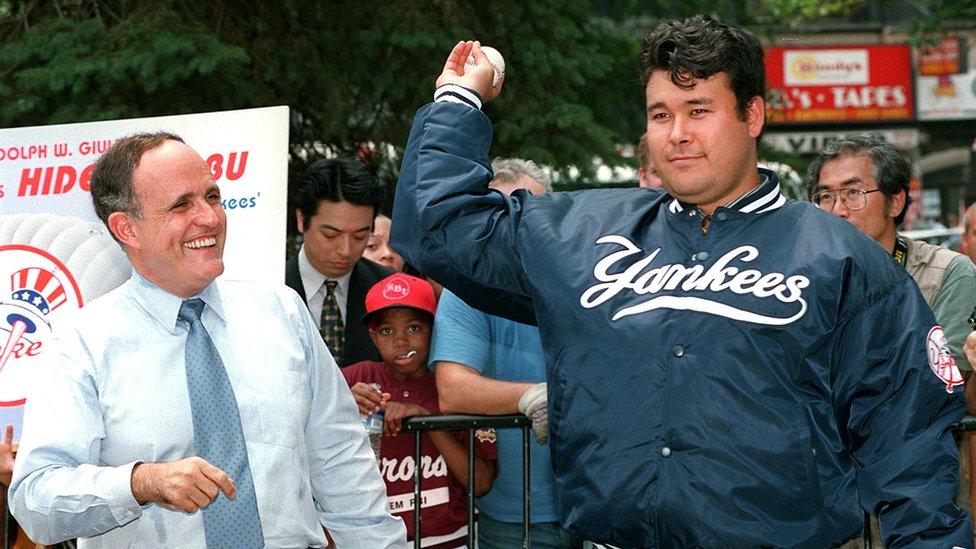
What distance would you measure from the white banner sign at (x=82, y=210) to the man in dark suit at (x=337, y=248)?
0.92 meters

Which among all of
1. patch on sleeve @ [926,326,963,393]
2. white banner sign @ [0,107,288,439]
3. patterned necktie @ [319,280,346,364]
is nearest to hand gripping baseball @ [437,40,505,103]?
patch on sleeve @ [926,326,963,393]

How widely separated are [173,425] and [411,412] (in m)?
1.51

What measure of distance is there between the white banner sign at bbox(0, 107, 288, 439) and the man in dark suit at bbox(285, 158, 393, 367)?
92cm

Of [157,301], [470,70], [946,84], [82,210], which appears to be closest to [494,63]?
[470,70]

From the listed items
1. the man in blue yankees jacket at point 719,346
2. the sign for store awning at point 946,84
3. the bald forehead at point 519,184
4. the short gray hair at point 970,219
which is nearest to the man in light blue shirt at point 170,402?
the man in blue yankees jacket at point 719,346

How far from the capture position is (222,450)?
10.5 feet

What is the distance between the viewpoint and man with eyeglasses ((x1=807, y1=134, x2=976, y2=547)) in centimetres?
498

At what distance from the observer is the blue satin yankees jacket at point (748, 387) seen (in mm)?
2789

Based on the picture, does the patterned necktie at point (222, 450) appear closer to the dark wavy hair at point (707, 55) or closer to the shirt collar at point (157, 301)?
the shirt collar at point (157, 301)

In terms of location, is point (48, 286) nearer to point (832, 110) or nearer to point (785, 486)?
point (785, 486)

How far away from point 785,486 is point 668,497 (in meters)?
0.25

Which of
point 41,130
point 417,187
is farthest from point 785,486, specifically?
point 41,130

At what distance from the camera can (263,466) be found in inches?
128

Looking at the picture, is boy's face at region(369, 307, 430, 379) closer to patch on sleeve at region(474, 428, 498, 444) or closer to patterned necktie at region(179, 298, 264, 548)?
patch on sleeve at region(474, 428, 498, 444)
